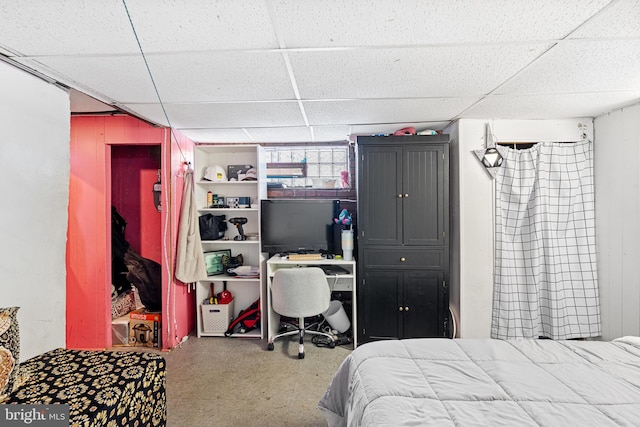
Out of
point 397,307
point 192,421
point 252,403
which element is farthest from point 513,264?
point 192,421

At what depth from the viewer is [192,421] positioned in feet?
6.47

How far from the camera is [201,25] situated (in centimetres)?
135

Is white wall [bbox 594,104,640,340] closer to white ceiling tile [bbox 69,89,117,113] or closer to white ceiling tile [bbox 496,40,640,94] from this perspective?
white ceiling tile [bbox 496,40,640,94]

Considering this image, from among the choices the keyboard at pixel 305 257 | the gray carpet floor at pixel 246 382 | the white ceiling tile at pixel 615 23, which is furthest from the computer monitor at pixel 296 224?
the white ceiling tile at pixel 615 23

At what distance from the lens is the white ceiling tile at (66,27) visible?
47.8 inches

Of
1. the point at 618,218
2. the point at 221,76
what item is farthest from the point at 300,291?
the point at 618,218

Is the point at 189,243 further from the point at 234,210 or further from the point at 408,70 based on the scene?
the point at 408,70

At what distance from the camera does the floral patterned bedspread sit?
1331 millimetres

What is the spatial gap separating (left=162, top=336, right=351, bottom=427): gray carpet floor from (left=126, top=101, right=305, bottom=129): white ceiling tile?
2241 millimetres

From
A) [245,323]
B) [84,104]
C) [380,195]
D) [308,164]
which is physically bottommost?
[245,323]

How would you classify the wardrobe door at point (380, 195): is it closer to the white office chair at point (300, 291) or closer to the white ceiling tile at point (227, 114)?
the white office chair at point (300, 291)

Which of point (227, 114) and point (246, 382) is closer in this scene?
point (246, 382)

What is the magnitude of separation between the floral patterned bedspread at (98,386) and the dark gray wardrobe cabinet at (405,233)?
1.91 meters

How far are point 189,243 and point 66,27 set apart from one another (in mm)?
A: 2126
